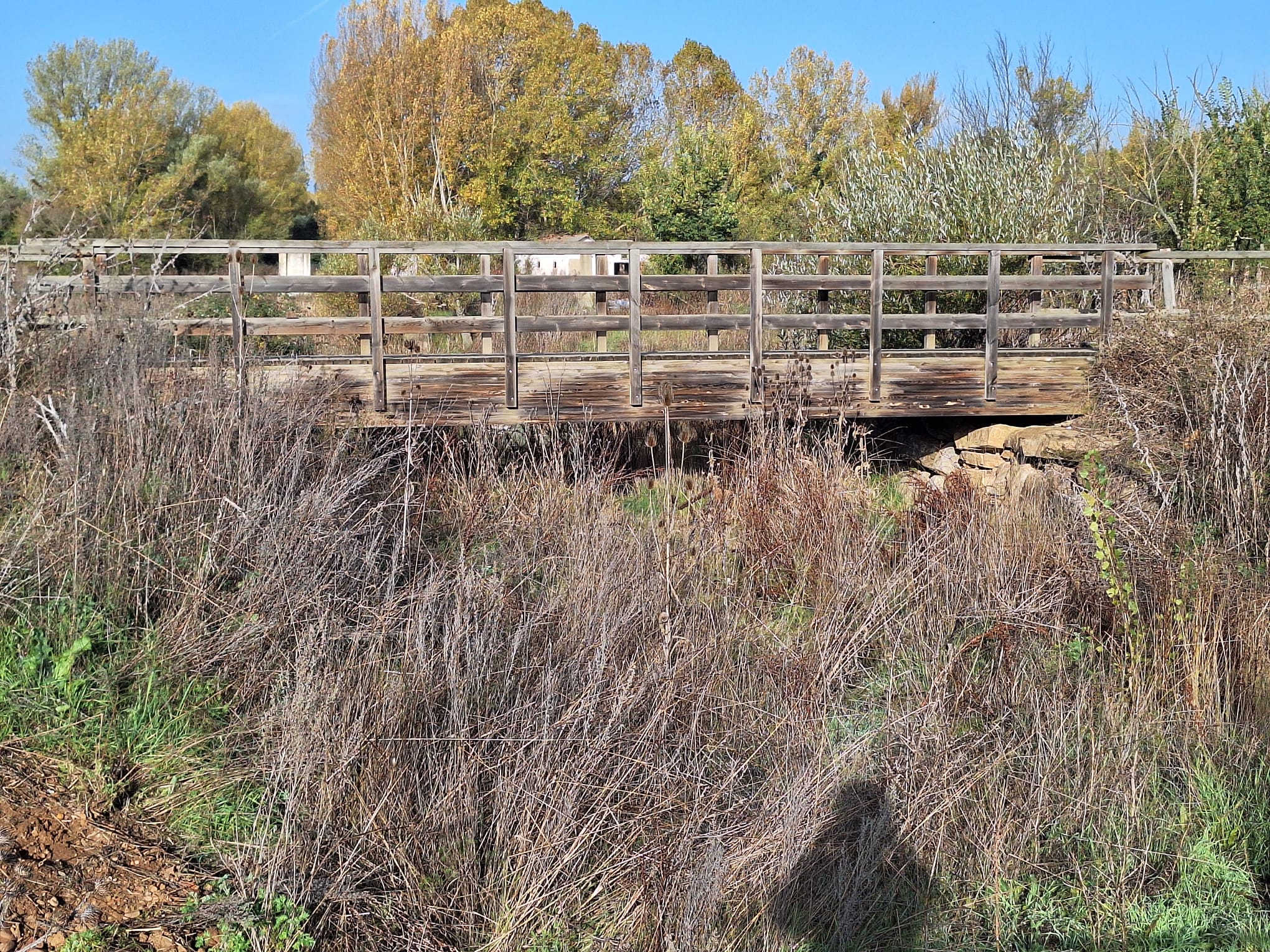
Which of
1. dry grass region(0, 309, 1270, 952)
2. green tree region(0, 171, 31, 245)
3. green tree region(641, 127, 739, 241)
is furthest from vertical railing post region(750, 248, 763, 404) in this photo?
green tree region(0, 171, 31, 245)

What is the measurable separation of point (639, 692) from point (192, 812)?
1.68m

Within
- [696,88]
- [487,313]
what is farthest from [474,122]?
[487,313]

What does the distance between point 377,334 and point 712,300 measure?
120 inches

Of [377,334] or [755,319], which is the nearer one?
[377,334]

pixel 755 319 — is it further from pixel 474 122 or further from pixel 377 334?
pixel 474 122

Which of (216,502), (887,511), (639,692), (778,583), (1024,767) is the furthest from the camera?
(887,511)

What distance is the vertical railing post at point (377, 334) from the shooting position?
368 inches

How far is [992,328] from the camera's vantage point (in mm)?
10531

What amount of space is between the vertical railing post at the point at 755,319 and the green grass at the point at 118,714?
19.8 feet

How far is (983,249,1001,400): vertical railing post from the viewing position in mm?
10438

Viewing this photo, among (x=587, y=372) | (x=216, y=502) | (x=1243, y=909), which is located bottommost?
(x=1243, y=909)

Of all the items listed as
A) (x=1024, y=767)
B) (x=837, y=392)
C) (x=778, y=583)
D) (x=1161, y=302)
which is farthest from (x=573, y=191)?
(x=1024, y=767)

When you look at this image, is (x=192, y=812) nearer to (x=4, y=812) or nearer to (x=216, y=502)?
(x=4, y=812)

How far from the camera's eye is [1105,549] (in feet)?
19.0
